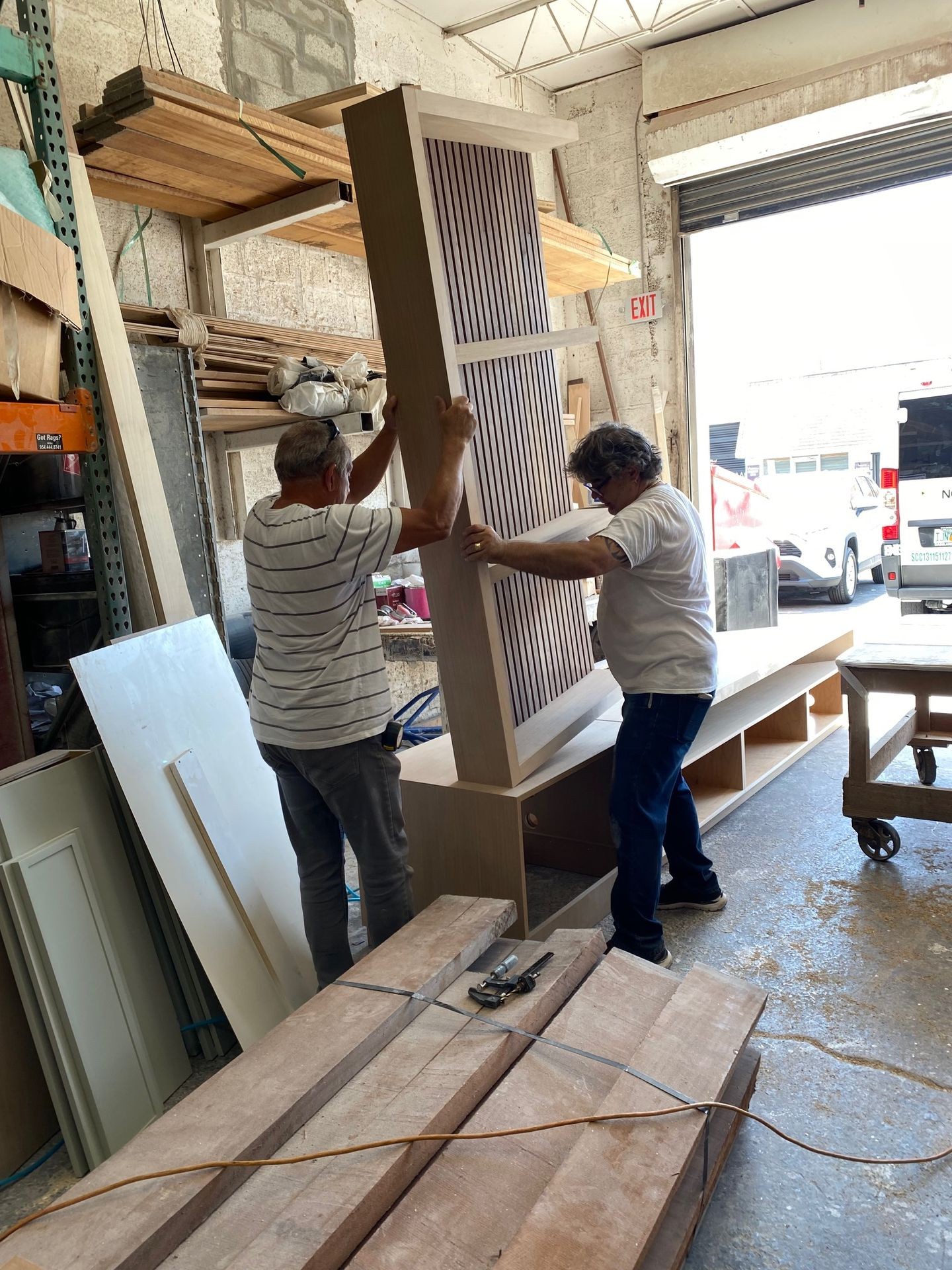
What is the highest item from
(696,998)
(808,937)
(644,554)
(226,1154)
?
(644,554)

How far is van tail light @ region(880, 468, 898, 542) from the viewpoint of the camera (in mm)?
7688

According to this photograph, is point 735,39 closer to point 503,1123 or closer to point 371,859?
point 371,859

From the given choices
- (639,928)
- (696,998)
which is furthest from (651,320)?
(696,998)

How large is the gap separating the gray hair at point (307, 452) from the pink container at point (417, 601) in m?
2.80

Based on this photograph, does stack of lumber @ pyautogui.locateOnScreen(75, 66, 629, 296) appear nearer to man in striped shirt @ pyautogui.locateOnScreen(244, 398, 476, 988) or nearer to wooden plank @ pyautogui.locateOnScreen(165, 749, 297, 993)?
man in striped shirt @ pyautogui.locateOnScreen(244, 398, 476, 988)

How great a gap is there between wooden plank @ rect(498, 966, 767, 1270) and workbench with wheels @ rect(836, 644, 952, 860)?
5.21 feet

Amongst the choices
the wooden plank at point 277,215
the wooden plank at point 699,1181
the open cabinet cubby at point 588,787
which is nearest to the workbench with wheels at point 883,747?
the open cabinet cubby at point 588,787

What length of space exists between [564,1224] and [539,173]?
23.5 ft

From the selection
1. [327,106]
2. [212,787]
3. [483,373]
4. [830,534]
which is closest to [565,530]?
[483,373]

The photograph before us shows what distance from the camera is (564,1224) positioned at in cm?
139

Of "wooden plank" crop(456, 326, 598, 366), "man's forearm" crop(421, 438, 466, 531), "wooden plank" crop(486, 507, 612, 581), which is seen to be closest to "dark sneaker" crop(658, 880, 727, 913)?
"wooden plank" crop(486, 507, 612, 581)

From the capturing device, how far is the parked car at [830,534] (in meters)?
9.66

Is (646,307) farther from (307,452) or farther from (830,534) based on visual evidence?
(307,452)

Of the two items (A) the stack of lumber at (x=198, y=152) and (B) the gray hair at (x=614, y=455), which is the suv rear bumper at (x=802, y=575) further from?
(B) the gray hair at (x=614, y=455)
